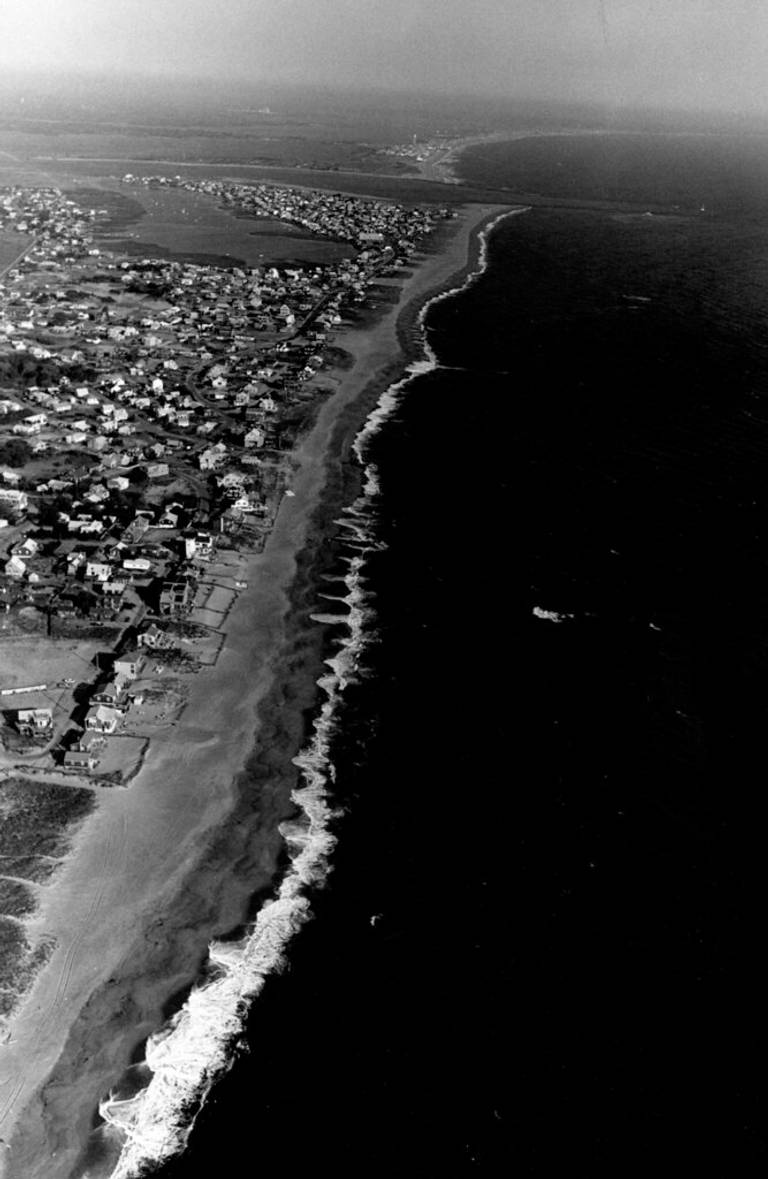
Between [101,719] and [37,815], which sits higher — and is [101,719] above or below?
above

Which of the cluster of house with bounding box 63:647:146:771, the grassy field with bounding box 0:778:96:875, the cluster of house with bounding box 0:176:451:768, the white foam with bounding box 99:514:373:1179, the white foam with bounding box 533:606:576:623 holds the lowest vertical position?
the white foam with bounding box 99:514:373:1179

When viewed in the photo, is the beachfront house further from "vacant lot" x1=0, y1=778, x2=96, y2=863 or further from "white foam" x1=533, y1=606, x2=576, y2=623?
"white foam" x1=533, y1=606, x2=576, y2=623

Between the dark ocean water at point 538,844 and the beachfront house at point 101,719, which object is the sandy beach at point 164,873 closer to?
the beachfront house at point 101,719

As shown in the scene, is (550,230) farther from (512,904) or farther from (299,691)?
(512,904)

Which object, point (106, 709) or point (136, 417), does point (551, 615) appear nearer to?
point (106, 709)

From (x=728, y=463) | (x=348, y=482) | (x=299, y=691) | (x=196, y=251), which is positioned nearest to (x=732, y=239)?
(x=196, y=251)

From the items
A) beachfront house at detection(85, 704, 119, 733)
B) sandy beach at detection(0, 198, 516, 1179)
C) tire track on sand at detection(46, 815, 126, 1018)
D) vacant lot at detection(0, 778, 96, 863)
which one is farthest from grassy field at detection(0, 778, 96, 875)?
beachfront house at detection(85, 704, 119, 733)

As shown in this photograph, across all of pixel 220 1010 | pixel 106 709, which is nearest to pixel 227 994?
pixel 220 1010
